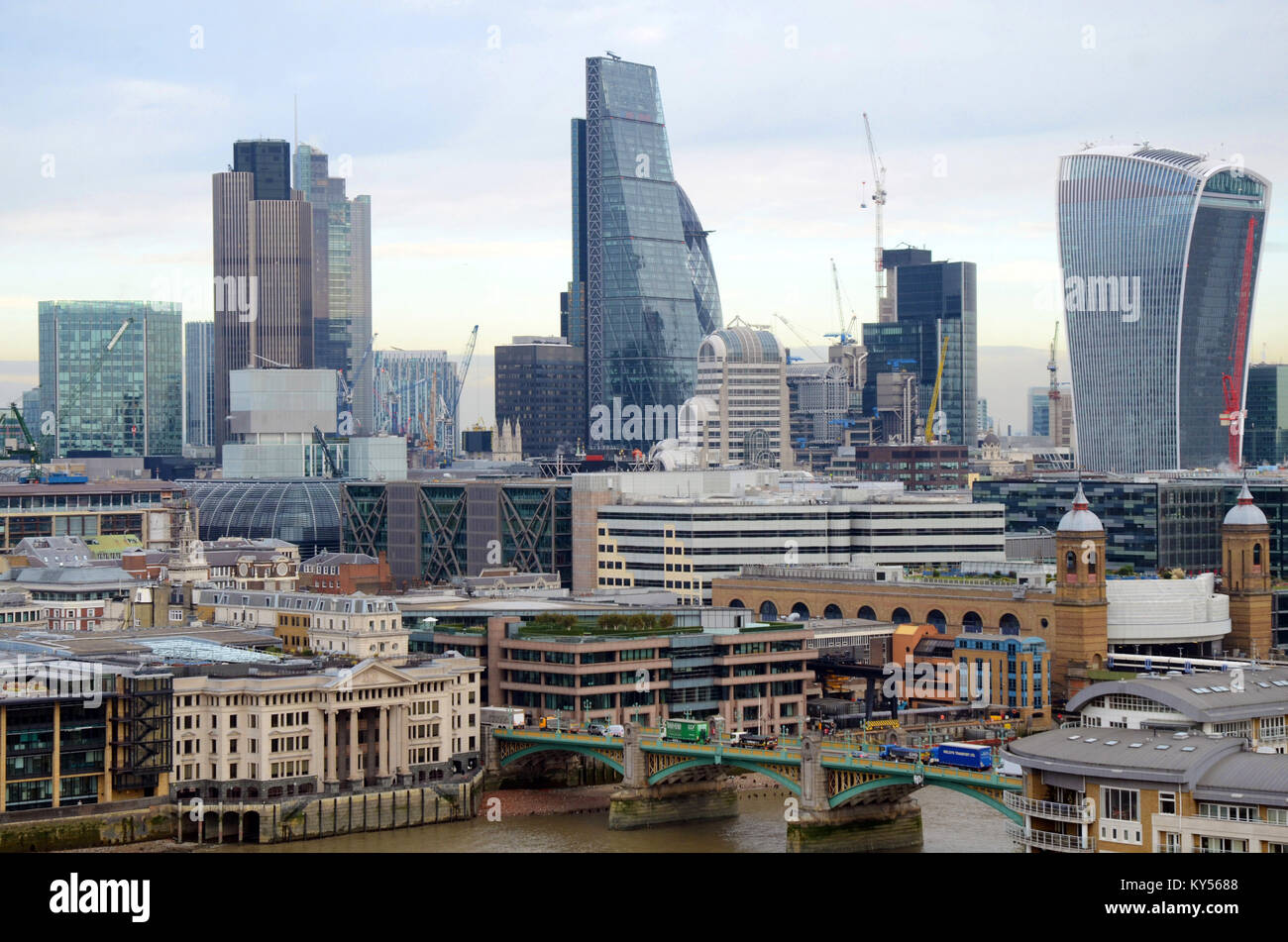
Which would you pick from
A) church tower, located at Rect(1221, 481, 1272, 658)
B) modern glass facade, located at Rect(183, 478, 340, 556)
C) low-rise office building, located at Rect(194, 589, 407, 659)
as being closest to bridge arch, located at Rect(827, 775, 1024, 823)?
low-rise office building, located at Rect(194, 589, 407, 659)

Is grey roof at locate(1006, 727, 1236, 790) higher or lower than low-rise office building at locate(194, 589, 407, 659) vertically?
lower

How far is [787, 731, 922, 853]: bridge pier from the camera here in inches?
2810

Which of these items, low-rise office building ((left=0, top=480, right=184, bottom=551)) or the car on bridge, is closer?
the car on bridge

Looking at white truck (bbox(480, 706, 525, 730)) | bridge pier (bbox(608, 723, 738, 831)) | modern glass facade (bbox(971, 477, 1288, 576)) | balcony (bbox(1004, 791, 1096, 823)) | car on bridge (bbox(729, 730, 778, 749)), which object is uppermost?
modern glass facade (bbox(971, 477, 1288, 576))

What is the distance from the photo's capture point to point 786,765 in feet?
244

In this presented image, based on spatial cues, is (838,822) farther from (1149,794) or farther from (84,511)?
(84,511)

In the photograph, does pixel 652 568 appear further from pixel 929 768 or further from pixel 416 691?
pixel 929 768

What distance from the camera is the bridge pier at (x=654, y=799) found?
77812mm

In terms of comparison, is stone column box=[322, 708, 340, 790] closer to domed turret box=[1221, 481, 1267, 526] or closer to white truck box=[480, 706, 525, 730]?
white truck box=[480, 706, 525, 730]

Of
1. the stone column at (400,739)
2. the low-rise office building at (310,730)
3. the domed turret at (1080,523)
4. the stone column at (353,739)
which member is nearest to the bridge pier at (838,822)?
the stone column at (400,739)

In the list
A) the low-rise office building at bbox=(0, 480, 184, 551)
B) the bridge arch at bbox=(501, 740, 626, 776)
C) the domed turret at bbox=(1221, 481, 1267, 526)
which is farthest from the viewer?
the low-rise office building at bbox=(0, 480, 184, 551)

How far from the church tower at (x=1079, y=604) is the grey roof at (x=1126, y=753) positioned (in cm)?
4459

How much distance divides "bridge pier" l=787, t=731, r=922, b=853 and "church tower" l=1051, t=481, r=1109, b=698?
93.4 ft
